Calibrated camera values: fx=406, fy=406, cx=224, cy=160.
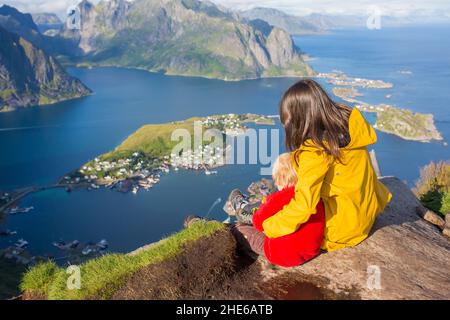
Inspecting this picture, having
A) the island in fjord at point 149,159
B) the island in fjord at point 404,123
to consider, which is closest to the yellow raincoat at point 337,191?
the island in fjord at point 149,159

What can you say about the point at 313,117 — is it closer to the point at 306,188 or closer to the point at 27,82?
the point at 306,188

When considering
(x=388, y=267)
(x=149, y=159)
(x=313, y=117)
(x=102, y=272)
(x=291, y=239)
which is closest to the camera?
(x=313, y=117)

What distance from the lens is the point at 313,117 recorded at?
5.00 meters

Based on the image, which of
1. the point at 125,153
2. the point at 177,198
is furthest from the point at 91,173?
the point at 177,198

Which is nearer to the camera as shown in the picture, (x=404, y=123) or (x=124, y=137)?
(x=404, y=123)

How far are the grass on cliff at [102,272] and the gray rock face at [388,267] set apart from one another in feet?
4.55

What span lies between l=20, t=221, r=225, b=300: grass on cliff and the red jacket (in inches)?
53.9

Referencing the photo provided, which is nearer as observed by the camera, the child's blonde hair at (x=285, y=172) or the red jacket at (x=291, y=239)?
the red jacket at (x=291, y=239)

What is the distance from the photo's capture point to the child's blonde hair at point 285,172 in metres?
5.50

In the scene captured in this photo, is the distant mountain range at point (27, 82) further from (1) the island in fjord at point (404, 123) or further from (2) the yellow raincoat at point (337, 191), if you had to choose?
(2) the yellow raincoat at point (337, 191)

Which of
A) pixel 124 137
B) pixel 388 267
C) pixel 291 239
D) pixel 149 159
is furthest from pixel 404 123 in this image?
pixel 291 239

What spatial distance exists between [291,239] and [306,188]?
2.98 feet
